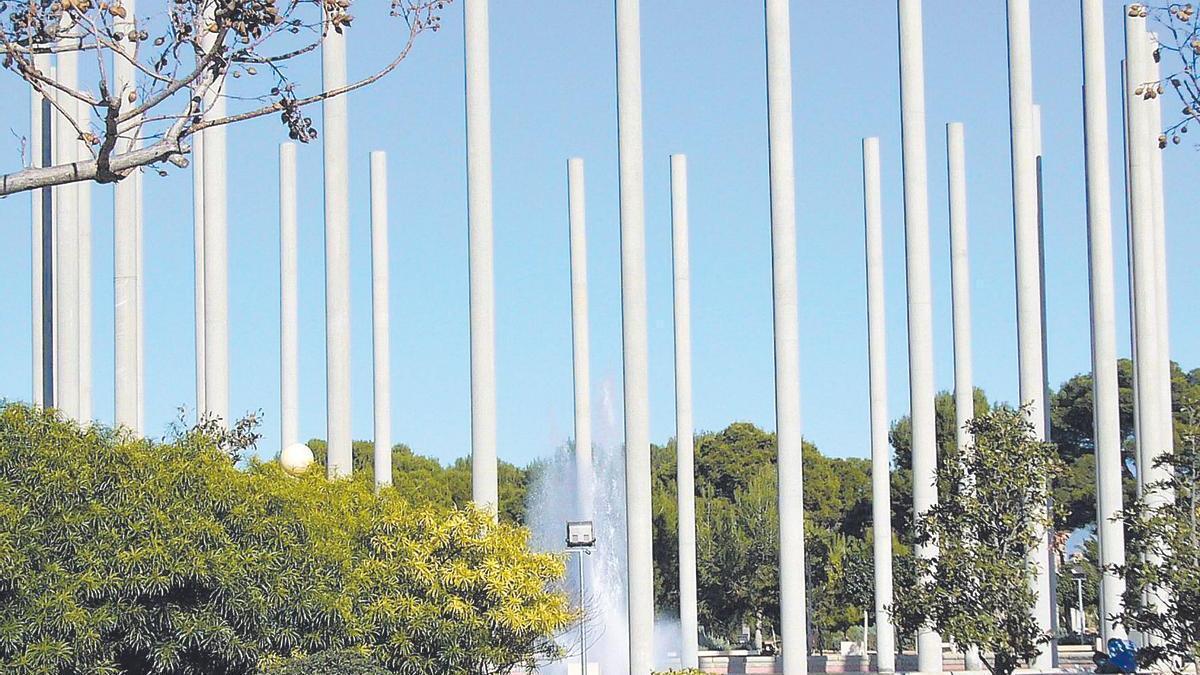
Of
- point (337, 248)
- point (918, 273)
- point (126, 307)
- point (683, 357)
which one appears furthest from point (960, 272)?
point (126, 307)

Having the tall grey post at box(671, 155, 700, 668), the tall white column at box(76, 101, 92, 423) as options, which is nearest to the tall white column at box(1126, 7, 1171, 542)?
the tall grey post at box(671, 155, 700, 668)

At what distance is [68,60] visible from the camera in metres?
28.8

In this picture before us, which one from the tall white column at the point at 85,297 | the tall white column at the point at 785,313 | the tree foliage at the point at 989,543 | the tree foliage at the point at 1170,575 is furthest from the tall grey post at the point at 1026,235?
the tall white column at the point at 85,297

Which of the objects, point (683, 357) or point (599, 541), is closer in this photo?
point (683, 357)

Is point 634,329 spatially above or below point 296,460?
above

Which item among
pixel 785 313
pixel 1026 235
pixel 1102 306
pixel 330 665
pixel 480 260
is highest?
pixel 1026 235

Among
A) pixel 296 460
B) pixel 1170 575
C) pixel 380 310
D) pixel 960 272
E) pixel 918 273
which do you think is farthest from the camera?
pixel 380 310

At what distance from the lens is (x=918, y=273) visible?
93.1ft

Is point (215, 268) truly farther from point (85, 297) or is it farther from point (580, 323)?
point (580, 323)

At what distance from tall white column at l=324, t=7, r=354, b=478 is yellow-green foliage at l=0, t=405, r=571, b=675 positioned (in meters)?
4.53

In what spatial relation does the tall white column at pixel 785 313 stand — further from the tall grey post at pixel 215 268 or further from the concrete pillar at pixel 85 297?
the concrete pillar at pixel 85 297

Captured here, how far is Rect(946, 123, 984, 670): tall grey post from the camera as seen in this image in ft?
101

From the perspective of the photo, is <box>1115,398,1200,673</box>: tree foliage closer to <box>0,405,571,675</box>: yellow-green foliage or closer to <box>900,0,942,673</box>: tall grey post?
<box>0,405,571,675</box>: yellow-green foliage

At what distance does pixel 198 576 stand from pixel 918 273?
1487 cm
